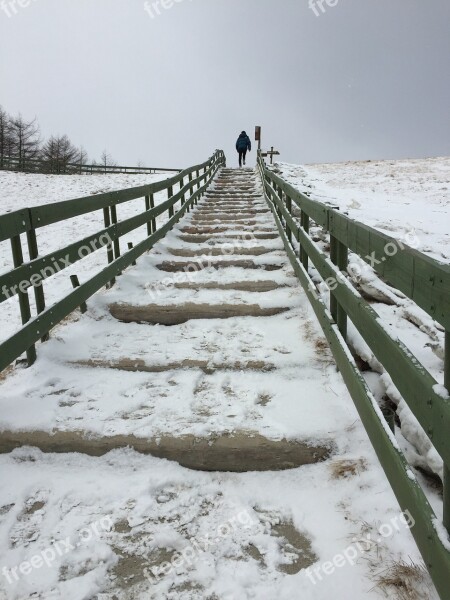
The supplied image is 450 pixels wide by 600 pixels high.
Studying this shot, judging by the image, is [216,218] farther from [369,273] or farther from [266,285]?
[369,273]

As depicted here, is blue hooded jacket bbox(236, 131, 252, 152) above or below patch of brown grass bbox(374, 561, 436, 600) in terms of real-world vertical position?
above

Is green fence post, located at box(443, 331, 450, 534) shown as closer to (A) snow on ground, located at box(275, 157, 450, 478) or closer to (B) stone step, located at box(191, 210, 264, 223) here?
(A) snow on ground, located at box(275, 157, 450, 478)

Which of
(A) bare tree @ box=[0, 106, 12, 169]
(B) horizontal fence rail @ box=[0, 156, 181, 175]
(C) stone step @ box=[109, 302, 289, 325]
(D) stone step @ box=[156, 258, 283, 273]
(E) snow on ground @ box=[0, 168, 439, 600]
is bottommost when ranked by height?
(E) snow on ground @ box=[0, 168, 439, 600]

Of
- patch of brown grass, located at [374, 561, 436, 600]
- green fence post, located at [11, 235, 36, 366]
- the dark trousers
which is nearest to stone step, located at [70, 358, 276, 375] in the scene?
green fence post, located at [11, 235, 36, 366]

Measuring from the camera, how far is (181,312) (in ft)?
15.2

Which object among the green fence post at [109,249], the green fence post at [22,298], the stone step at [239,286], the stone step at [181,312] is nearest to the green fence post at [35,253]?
the green fence post at [22,298]

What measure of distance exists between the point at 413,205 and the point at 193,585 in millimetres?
10427

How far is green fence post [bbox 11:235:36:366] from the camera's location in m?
3.24

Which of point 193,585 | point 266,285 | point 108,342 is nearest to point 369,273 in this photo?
point 266,285

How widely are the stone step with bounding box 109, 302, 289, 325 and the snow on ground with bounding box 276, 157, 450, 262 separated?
6.51 ft

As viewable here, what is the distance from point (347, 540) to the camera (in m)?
2.01

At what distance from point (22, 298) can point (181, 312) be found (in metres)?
1.70

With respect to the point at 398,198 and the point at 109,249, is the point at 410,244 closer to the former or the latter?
the point at 109,249

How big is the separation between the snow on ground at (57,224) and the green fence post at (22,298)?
1.31 feet
